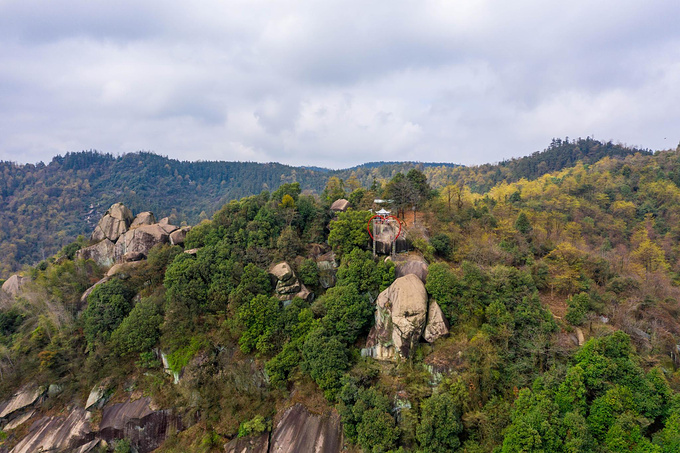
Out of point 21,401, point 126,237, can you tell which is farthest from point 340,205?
point 21,401

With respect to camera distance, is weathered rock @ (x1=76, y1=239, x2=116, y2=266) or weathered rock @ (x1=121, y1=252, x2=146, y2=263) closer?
weathered rock @ (x1=121, y1=252, x2=146, y2=263)

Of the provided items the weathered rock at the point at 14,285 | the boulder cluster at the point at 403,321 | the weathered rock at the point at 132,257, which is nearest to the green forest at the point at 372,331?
the boulder cluster at the point at 403,321

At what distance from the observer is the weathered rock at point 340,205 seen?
34.6 m

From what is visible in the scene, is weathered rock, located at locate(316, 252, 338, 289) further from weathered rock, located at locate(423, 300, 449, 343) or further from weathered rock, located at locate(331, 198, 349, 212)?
weathered rock, located at locate(423, 300, 449, 343)

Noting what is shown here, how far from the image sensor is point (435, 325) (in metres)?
20.0

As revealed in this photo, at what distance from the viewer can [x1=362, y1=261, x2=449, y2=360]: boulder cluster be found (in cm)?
1981

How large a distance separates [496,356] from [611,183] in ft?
190

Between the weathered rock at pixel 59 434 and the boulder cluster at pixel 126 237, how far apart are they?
1518cm

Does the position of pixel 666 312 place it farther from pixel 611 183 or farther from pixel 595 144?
pixel 595 144

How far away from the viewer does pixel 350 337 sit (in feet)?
71.5

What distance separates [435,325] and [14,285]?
165 ft

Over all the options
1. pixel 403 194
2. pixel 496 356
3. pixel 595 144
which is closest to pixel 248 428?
pixel 496 356

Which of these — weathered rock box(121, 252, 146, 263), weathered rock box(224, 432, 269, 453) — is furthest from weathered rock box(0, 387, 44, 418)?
weathered rock box(224, 432, 269, 453)

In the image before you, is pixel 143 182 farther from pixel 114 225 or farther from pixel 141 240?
A: pixel 141 240
